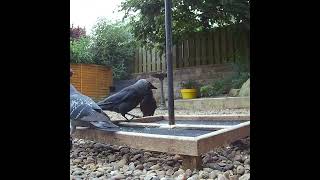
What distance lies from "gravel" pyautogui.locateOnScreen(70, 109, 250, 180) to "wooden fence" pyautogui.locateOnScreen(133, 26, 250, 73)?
3493 millimetres

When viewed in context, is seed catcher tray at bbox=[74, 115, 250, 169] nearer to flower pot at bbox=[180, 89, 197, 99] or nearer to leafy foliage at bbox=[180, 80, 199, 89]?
flower pot at bbox=[180, 89, 197, 99]

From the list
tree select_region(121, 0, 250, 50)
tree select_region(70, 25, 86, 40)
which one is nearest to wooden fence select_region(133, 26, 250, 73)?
tree select_region(121, 0, 250, 50)

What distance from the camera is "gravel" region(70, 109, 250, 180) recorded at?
1116 mm

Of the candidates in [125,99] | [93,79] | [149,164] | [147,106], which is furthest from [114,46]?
[149,164]

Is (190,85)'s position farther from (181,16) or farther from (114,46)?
(114,46)

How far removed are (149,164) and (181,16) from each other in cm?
370

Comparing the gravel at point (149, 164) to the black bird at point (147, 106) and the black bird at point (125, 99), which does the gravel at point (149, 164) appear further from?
the black bird at point (147, 106)

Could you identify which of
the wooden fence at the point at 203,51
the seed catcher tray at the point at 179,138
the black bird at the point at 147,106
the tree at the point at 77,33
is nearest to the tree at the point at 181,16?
the wooden fence at the point at 203,51

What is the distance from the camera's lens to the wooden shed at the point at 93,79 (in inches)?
159

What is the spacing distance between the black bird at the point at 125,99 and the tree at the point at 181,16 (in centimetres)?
237

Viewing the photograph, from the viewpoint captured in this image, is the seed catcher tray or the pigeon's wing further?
the pigeon's wing
